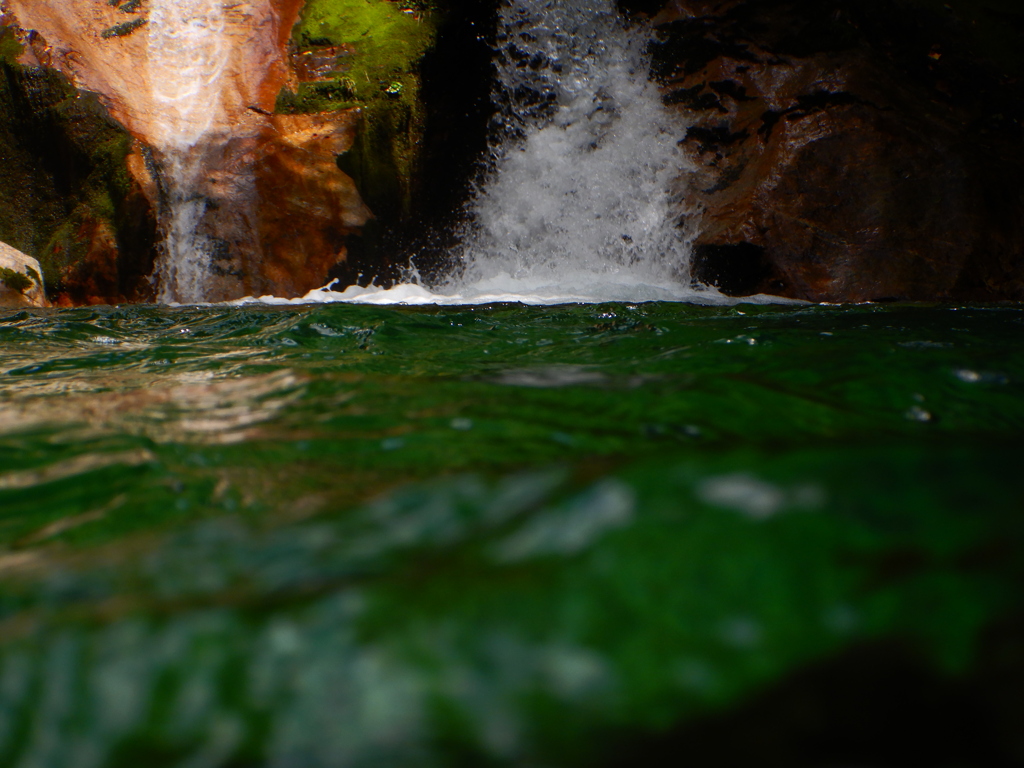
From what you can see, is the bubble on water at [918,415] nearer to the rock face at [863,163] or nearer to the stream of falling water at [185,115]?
the rock face at [863,163]

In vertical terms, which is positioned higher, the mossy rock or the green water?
the mossy rock

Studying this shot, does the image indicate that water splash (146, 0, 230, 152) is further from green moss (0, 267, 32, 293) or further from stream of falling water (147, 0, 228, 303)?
green moss (0, 267, 32, 293)

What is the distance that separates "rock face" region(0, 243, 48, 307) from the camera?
767 centimetres

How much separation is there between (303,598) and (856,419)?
1.67 m

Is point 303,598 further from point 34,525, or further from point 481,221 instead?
point 481,221

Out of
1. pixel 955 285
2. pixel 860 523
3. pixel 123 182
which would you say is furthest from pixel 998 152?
pixel 123 182

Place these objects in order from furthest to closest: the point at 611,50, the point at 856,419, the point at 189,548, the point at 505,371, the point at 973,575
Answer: the point at 611,50 → the point at 505,371 → the point at 856,419 → the point at 189,548 → the point at 973,575

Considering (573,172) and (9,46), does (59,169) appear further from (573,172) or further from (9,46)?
(573,172)

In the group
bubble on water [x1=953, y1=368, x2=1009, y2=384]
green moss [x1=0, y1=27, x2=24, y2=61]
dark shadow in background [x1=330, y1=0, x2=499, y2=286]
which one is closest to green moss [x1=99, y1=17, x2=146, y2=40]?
green moss [x1=0, y1=27, x2=24, y2=61]

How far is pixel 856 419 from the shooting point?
192cm

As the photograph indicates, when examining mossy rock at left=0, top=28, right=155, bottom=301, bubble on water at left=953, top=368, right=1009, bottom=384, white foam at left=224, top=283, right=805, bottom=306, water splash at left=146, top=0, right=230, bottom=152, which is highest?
water splash at left=146, top=0, right=230, bottom=152

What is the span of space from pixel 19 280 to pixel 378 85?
485cm

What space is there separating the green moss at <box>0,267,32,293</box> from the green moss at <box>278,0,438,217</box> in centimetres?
365

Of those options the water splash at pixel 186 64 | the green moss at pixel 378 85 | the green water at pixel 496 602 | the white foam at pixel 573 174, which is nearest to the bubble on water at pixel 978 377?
the green water at pixel 496 602
